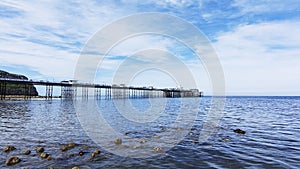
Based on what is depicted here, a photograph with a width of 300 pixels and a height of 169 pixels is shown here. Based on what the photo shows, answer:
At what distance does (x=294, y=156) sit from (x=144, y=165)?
8.25m

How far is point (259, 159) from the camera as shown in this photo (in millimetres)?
10508

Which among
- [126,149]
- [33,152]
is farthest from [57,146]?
[126,149]

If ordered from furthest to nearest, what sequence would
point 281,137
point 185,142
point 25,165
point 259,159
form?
point 281,137
point 185,142
point 259,159
point 25,165

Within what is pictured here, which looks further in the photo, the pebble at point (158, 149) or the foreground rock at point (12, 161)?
the pebble at point (158, 149)

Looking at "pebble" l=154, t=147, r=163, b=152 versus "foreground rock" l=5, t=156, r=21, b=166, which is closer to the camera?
"foreground rock" l=5, t=156, r=21, b=166

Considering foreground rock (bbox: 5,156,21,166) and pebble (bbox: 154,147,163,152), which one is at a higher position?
foreground rock (bbox: 5,156,21,166)

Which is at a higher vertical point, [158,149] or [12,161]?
[12,161]

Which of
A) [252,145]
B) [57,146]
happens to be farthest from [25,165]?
[252,145]

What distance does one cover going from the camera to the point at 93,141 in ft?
48.4

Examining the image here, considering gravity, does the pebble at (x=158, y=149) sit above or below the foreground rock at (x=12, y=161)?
below

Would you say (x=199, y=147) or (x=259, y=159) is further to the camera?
(x=199, y=147)

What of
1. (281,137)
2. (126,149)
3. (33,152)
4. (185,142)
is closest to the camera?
(33,152)

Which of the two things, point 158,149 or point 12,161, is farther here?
point 158,149

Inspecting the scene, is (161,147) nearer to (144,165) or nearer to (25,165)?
A: (144,165)
